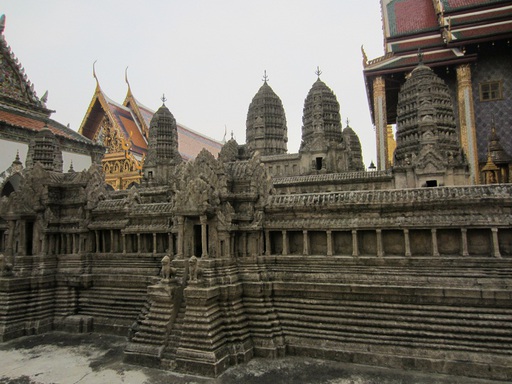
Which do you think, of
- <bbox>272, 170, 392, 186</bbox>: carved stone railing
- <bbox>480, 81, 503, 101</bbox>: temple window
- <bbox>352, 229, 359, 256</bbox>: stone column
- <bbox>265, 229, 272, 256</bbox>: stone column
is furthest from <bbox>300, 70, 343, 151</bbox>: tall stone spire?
<bbox>352, 229, 359, 256</bbox>: stone column

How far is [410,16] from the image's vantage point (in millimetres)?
35188

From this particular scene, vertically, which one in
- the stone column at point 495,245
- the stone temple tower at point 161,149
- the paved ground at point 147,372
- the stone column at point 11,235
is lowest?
the paved ground at point 147,372

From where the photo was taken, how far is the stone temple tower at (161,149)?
35688 mm

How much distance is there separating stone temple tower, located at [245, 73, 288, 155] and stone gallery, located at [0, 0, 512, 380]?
22.4 meters

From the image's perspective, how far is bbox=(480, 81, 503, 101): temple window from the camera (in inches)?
1131

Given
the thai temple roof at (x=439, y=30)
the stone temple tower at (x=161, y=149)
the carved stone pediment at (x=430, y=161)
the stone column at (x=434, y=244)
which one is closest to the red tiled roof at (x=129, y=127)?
the stone temple tower at (x=161, y=149)

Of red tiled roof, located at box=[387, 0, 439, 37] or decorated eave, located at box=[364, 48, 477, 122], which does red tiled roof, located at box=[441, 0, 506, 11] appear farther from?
decorated eave, located at box=[364, 48, 477, 122]

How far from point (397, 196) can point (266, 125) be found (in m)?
26.9

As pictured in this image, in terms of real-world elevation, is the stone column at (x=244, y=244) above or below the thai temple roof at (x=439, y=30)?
below

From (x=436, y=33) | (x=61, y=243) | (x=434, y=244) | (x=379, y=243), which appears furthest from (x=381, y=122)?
(x=61, y=243)

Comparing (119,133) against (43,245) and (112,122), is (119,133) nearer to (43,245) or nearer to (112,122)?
(112,122)

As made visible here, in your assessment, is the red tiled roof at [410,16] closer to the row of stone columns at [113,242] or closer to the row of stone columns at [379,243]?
the row of stone columns at [379,243]

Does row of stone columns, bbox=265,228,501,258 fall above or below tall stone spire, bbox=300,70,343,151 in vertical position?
below

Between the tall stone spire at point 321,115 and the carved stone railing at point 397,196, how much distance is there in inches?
812
